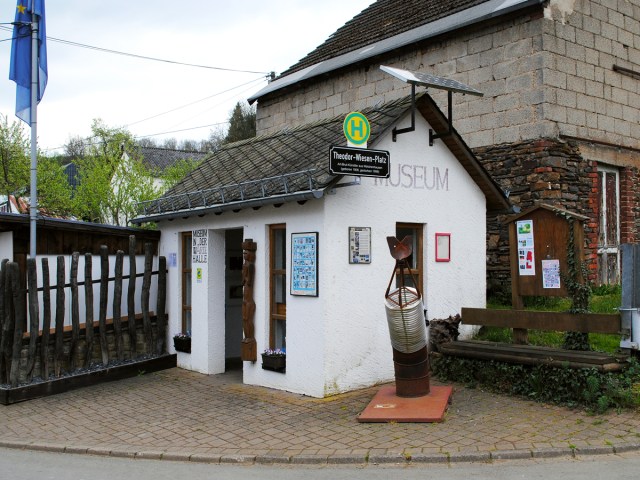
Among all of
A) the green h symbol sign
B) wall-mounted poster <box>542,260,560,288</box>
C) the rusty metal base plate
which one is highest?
the green h symbol sign

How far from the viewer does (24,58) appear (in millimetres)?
10828

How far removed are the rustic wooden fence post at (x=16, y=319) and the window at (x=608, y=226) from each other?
11.0 metres

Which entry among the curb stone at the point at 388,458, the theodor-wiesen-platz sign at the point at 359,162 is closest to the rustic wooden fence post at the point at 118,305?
the theodor-wiesen-platz sign at the point at 359,162

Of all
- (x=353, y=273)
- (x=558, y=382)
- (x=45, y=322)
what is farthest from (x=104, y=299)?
(x=558, y=382)

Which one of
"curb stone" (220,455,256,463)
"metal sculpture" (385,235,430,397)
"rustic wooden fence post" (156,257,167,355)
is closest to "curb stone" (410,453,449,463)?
"curb stone" (220,455,256,463)

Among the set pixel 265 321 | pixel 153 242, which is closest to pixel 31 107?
pixel 153 242

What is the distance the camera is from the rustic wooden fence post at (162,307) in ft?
38.3

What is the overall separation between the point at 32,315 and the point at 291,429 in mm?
4632

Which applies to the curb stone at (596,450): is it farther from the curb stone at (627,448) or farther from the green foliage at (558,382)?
the green foliage at (558,382)

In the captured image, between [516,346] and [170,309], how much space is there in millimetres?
6080

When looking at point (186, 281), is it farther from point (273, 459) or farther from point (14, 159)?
point (14, 159)

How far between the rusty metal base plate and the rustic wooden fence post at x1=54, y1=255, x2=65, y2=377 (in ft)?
16.1

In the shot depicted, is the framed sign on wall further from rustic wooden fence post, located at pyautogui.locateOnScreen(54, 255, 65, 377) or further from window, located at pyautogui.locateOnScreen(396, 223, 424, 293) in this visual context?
rustic wooden fence post, located at pyautogui.locateOnScreen(54, 255, 65, 377)

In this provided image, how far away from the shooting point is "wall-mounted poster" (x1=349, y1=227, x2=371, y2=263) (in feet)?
29.0
